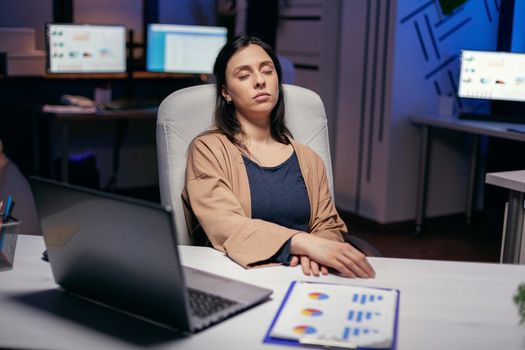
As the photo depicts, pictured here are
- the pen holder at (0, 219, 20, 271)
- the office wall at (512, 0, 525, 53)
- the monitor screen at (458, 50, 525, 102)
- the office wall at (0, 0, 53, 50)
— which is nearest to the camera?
the pen holder at (0, 219, 20, 271)

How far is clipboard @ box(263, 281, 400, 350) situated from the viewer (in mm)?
1254

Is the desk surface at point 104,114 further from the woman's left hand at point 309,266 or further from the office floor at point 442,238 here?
the woman's left hand at point 309,266

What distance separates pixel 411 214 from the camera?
4910mm

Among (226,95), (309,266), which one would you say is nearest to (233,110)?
(226,95)

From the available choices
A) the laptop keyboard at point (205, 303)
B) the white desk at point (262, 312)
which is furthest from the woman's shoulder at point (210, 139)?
the laptop keyboard at point (205, 303)

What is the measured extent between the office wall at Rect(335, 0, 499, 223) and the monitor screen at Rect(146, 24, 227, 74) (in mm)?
928

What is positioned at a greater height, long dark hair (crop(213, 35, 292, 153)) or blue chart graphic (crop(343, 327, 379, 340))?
long dark hair (crop(213, 35, 292, 153))

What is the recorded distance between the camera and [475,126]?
14.1 feet

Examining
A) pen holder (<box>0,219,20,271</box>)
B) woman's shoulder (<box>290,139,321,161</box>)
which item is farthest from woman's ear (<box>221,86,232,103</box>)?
pen holder (<box>0,219,20,271</box>)

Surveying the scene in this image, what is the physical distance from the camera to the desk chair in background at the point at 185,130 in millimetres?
2133

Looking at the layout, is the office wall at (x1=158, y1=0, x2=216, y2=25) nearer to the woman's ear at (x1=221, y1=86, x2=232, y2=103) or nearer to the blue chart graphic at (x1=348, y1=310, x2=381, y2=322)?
the woman's ear at (x1=221, y1=86, x2=232, y2=103)

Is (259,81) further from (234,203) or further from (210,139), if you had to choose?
(234,203)

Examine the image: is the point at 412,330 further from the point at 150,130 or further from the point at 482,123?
the point at 150,130

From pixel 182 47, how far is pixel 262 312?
398 cm
